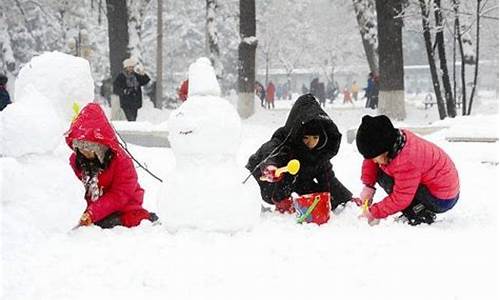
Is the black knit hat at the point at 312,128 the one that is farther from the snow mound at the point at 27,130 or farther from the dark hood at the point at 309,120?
the snow mound at the point at 27,130

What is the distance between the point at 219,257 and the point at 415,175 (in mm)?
1663

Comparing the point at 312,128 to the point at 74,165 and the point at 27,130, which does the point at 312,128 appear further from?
the point at 27,130

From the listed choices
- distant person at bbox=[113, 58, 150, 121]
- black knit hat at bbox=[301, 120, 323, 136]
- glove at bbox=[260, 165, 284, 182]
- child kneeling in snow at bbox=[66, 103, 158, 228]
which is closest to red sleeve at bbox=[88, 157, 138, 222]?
child kneeling in snow at bbox=[66, 103, 158, 228]

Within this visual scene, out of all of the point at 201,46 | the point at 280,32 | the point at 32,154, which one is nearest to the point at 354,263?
the point at 32,154

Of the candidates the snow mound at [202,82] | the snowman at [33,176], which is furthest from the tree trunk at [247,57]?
the snowman at [33,176]

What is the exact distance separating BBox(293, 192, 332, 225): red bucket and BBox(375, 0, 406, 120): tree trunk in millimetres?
8759

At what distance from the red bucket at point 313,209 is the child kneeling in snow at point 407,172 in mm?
283

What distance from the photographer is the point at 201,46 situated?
36.1 m

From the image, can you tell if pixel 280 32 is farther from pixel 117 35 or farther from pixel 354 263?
pixel 354 263

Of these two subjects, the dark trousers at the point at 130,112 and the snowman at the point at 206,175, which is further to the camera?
the dark trousers at the point at 130,112

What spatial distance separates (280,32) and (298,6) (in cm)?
255

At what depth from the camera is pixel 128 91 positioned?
11.5 m

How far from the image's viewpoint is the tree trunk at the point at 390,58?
40.4 ft

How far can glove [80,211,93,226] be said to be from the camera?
3.99 m
